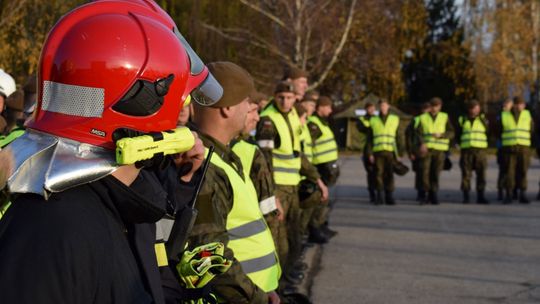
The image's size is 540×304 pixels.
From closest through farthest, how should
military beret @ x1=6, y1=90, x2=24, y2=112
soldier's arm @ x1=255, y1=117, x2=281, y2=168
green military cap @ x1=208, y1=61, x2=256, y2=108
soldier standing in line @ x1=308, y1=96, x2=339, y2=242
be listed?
green military cap @ x1=208, y1=61, x2=256, y2=108 < military beret @ x1=6, y1=90, x2=24, y2=112 < soldier's arm @ x1=255, y1=117, x2=281, y2=168 < soldier standing in line @ x1=308, y1=96, x2=339, y2=242

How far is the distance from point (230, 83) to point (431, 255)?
19.3ft

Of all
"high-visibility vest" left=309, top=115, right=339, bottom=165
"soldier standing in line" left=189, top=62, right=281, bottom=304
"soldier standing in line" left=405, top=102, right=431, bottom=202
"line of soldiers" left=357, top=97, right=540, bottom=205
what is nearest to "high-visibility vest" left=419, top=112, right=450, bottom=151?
"line of soldiers" left=357, top=97, right=540, bottom=205

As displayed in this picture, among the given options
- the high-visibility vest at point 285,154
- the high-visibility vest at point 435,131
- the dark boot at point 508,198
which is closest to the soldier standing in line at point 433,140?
the high-visibility vest at point 435,131

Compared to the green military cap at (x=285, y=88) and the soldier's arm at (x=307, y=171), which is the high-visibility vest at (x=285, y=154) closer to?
the green military cap at (x=285, y=88)

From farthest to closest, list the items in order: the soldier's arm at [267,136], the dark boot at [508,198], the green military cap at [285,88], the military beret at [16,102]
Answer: the dark boot at [508,198], the green military cap at [285,88], the soldier's arm at [267,136], the military beret at [16,102]

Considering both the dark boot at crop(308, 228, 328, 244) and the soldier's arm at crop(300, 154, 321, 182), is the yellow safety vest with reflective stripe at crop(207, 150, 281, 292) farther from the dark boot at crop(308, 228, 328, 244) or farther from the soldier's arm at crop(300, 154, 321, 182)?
the dark boot at crop(308, 228, 328, 244)

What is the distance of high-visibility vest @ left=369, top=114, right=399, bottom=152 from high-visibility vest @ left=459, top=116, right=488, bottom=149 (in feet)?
4.63

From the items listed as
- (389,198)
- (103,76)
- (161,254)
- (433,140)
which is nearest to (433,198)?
(389,198)

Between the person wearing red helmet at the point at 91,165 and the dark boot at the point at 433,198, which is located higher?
the person wearing red helmet at the point at 91,165

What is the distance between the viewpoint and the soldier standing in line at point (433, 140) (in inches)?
561

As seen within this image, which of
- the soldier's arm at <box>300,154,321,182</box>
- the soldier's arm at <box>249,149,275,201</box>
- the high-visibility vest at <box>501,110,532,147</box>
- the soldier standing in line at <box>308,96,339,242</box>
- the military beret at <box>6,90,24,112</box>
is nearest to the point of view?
the soldier's arm at <box>249,149,275,201</box>

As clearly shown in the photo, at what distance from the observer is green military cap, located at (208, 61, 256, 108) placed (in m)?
3.66

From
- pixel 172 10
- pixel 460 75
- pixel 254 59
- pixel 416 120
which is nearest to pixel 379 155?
pixel 416 120

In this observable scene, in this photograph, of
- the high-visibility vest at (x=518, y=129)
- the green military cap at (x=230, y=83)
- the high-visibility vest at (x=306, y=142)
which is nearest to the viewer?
the green military cap at (x=230, y=83)
